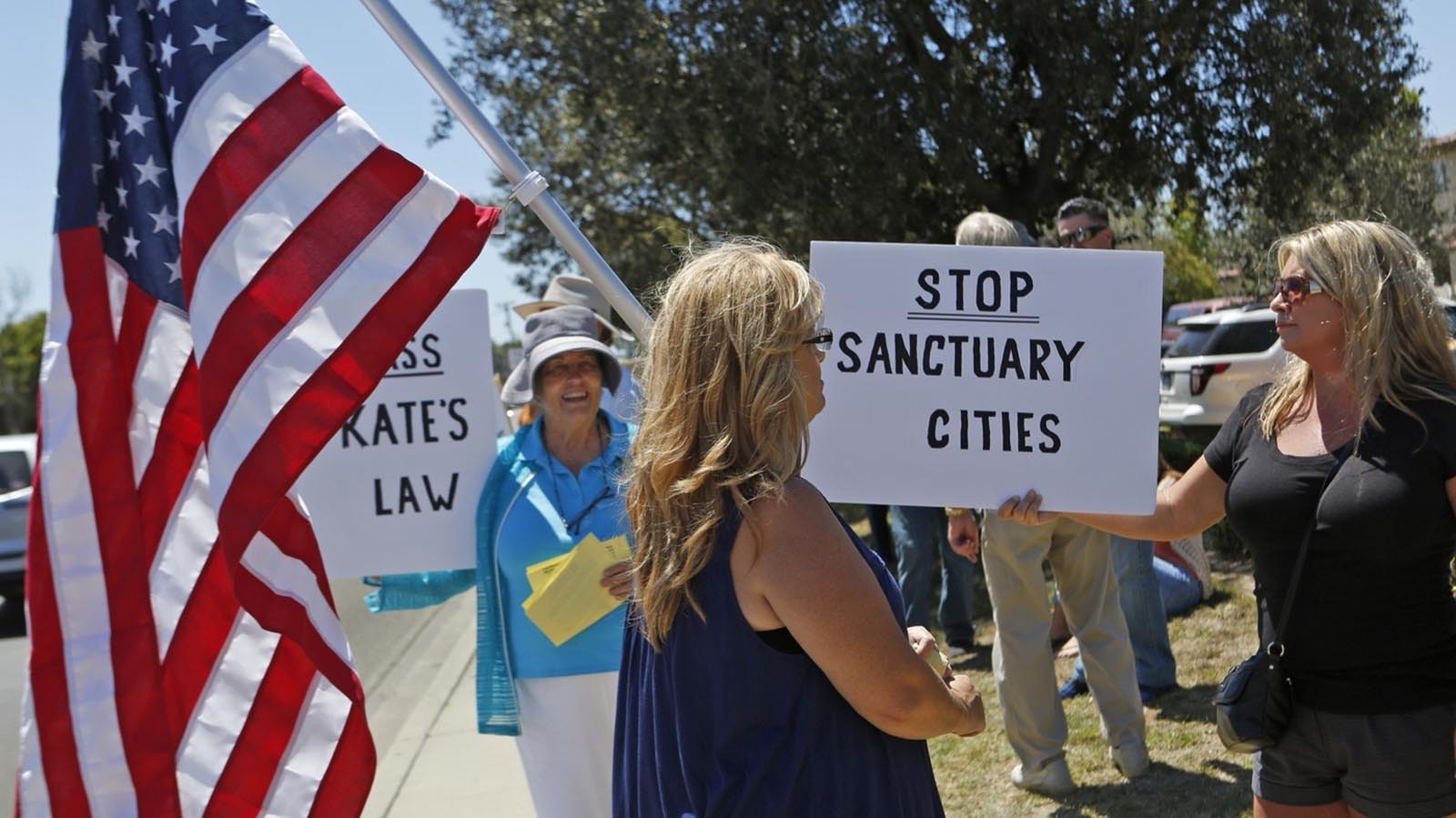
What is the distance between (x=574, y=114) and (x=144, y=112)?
1132 cm

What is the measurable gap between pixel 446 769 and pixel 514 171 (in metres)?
4.27

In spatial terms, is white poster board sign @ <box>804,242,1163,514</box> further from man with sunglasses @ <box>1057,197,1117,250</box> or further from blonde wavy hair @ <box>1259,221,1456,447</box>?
man with sunglasses @ <box>1057,197,1117,250</box>

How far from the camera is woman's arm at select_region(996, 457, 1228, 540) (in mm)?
3125

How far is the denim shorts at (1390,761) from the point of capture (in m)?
2.69

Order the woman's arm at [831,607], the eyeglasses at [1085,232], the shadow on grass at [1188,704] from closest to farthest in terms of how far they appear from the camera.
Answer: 1. the woman's arm at [831,607]
2. the eyeglasses at [1085,232]
3. the shadow on grass at [1188,704]

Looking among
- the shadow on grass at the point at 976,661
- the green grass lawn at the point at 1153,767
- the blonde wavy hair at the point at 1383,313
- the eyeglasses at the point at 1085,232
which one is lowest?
the shadow on grass at the point at 976,661

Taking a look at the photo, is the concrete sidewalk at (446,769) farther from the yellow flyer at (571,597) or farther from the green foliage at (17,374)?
the green foliage at (17,374)

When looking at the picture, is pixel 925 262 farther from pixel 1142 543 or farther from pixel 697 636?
pixel 1142 543

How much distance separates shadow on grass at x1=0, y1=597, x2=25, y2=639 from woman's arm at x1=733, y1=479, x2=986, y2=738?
12521 mm

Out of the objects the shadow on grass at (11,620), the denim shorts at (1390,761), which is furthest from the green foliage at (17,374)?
the denim shorts at (1390,761)

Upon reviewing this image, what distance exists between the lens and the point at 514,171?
2.99m

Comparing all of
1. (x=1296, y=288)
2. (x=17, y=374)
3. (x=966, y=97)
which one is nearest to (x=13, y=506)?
(x=966, y=97)

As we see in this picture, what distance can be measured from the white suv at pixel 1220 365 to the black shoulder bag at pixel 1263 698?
12.7 meters

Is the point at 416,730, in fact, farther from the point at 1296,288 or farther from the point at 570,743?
the point at 1296,288
